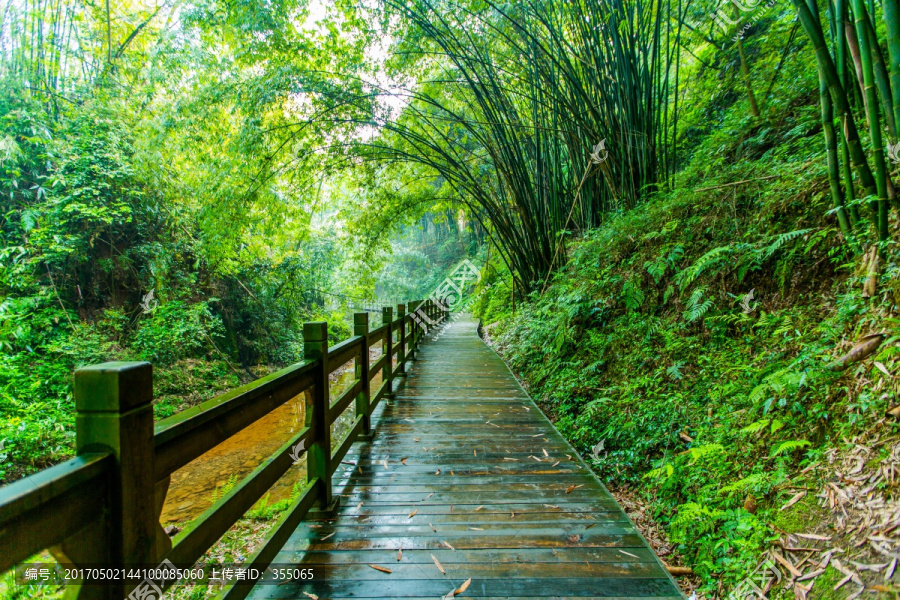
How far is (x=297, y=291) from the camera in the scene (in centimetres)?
827

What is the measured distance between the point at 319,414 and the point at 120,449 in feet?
3.87

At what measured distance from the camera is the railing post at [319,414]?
6.19ft

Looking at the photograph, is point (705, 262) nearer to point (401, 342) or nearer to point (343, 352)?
Result: point (343, 352)

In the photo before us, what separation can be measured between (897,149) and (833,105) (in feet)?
1.30

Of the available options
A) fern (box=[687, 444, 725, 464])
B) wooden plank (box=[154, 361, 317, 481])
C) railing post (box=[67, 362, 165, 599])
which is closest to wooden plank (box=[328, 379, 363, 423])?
wooden plank (box=[154, 361, 317, 481])

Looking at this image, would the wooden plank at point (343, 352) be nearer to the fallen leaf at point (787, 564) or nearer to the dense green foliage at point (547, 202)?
the dense green foliage at point (547, 202)

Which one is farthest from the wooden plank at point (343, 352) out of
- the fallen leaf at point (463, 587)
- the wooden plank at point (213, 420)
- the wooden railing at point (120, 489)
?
the fallen leaf at point (463, 587)

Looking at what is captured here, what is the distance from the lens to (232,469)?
168 inches

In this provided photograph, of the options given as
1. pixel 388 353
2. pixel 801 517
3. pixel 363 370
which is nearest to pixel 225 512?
pixel 363 370

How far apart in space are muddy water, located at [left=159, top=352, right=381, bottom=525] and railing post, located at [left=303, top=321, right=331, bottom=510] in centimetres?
76

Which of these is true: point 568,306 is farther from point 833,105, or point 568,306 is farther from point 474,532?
point 474,532

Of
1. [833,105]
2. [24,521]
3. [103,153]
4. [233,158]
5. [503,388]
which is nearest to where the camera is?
[24,521]

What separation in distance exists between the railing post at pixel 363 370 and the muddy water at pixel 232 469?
5.3 inches

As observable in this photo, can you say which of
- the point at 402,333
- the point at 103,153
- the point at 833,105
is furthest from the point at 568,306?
the point at 103,153
